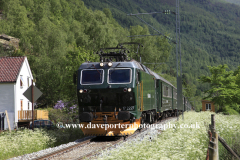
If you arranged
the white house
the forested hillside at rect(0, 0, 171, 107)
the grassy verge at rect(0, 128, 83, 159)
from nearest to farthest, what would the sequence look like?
the grassy verge at rect(0, 128, 83, 159) → the white house → the forested hillside at rect(0, 0, 171, 107)

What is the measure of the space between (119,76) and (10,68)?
24.1 meters

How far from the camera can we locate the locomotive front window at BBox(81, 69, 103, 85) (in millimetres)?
13234

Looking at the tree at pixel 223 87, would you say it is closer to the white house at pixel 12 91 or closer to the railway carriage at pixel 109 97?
the white house at pixel 12 91

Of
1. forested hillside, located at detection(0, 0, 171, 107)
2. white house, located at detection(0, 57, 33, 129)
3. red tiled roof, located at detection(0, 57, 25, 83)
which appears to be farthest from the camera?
forested hillside, located at detection(0, 0, 171, 107)

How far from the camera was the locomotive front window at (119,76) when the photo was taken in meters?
13.0

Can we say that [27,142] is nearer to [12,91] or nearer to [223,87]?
[12,91]

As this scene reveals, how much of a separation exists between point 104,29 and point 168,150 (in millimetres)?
41890

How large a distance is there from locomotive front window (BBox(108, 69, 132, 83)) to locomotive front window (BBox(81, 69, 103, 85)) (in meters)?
0.44

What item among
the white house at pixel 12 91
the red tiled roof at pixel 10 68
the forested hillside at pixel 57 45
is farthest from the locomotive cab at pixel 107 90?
the forested hillside at pixel 57 45

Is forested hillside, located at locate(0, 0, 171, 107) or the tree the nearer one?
the tree

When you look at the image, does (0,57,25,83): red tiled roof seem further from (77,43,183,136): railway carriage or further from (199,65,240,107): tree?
(199,65,240,107): tree

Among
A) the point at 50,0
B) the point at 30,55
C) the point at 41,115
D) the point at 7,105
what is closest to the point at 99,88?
the point at 7,105

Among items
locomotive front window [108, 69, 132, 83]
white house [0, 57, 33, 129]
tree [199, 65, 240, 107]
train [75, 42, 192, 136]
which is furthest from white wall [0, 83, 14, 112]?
tree [199, 65, 240, 107]

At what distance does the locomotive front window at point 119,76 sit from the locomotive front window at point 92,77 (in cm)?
44
